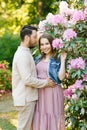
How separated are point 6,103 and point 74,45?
5155 millimetres

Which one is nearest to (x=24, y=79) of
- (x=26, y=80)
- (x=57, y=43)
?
(x=26, y=80)

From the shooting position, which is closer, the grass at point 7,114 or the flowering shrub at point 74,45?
the flowering shrub at point 74,45

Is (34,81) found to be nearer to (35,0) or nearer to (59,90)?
(59,90)

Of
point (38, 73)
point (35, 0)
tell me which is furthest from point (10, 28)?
point (38, 73)

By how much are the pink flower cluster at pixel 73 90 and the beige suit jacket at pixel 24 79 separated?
317 millimetres

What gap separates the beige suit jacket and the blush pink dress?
0.10 m

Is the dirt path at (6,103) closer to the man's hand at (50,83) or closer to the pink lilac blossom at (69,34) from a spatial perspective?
the man's hand at (50,83)

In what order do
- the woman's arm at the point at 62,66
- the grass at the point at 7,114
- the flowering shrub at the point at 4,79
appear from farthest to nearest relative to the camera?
1. the flowering shrub at the point at 4,79
2. the grass at the point at 7,114
3. the woman's arm at the point at 62,66

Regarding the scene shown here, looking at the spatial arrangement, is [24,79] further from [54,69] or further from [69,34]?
[69,34]

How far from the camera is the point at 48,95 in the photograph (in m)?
4.69

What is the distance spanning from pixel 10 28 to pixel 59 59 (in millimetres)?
13468

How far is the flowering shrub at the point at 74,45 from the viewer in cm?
439

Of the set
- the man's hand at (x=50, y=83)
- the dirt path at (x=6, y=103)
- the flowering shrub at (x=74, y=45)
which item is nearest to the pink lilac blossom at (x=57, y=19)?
the flowering shrub at (x=74, y=45)

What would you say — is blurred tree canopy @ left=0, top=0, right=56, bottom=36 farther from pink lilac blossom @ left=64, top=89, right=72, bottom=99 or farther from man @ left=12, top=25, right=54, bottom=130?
man @ left=12, top=25, right=54, bottom=130
